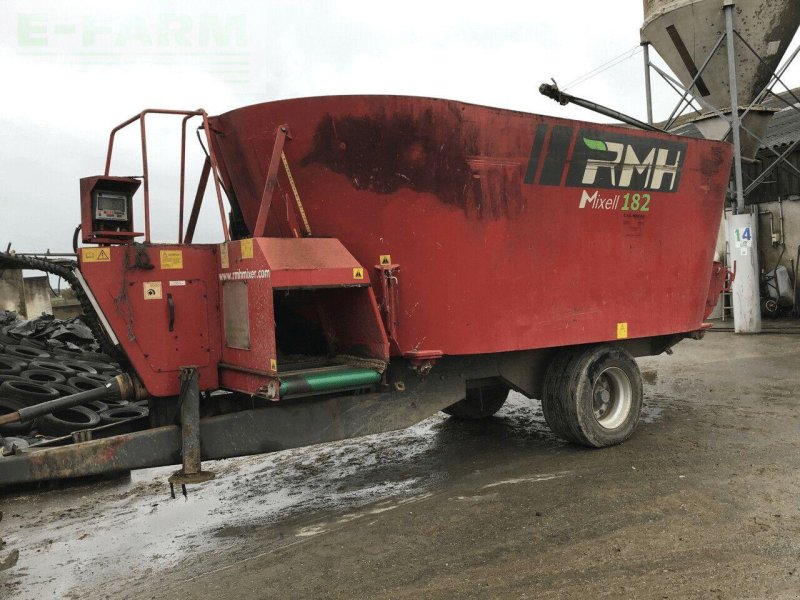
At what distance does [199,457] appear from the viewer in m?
4.09

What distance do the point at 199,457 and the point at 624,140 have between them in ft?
13.2

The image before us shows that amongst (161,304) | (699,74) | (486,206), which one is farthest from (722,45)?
(161,304)

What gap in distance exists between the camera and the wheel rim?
586 cm

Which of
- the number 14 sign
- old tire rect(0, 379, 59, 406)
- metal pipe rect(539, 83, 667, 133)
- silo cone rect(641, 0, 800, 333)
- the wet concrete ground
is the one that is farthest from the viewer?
the number 14 sign

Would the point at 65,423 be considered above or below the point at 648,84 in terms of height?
below

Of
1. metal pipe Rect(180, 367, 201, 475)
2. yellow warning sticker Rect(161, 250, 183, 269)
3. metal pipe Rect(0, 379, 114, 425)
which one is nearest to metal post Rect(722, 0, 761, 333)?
yellow warning sticker Rect(161, 250, 183, 269)

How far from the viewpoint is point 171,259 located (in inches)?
166

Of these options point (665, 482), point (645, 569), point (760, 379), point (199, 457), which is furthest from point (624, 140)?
point (760, 379)

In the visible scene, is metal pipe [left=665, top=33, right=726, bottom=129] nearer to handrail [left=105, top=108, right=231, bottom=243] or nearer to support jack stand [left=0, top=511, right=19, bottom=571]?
handrail [left=105, top=108, right=231, bottom=243]

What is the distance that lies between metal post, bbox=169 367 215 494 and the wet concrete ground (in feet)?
1.57

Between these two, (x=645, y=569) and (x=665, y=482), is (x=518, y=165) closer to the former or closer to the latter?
(x=665, y=482)

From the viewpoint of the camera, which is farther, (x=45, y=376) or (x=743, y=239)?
(x=743, y=239)

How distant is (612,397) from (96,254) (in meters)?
4.36

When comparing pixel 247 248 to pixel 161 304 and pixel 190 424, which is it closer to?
pixel 161 304
